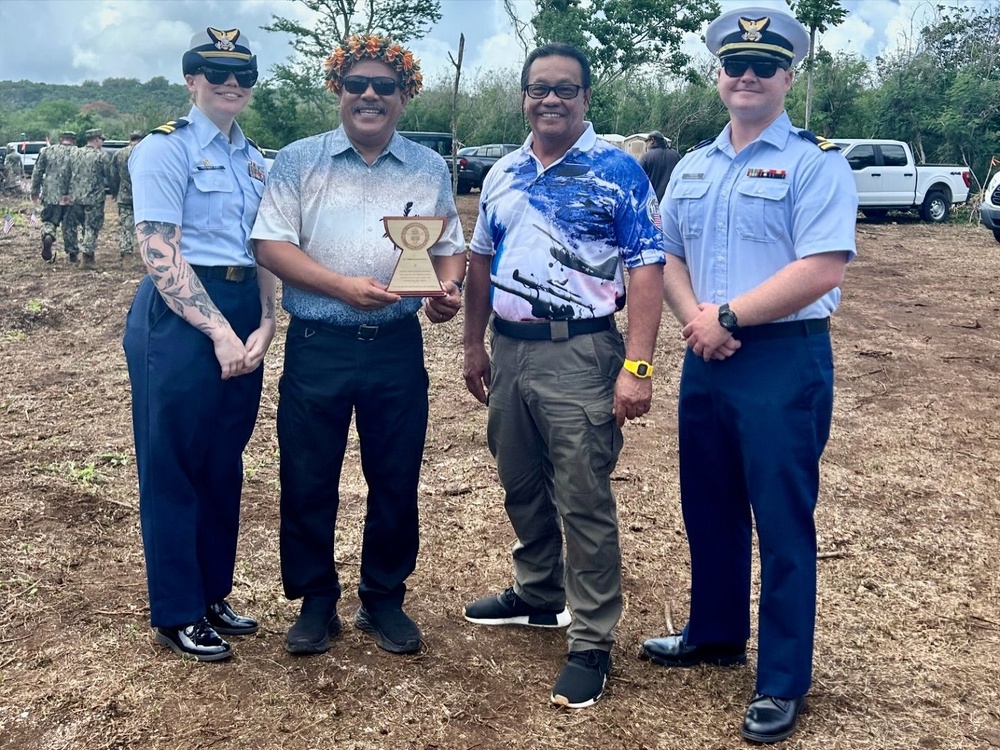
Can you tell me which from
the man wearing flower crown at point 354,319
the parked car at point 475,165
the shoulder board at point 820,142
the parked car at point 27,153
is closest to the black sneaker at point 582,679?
the man wearing flower crown at point 354,319

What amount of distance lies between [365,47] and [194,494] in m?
1.51

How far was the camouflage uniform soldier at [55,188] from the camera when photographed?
12.5 metres

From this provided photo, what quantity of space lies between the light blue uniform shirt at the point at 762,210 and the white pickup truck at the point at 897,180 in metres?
16.9

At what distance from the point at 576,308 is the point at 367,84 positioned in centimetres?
94

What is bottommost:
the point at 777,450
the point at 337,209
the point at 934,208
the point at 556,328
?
the point at 777,450

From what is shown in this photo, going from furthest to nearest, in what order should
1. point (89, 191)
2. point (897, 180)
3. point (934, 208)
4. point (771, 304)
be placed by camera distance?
1. point (934, 208)
2. point (897, 180)
3. point (89, 191)
4. point (771, 304)

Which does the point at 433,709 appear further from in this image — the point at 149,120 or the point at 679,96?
the point at 149,120

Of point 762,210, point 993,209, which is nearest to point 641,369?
point 762,210

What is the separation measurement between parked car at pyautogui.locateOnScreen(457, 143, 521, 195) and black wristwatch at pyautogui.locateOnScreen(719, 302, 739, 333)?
2041cm

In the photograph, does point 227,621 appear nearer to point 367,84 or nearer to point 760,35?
point 367,84

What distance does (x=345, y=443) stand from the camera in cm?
325

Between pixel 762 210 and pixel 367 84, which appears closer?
pixel 762 210

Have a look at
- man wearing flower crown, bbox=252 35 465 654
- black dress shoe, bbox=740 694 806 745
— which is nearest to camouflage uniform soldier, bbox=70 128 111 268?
man wearing flower crown, bbox=252 35 465 654

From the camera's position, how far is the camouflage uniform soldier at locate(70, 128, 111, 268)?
12562 millimetres
